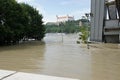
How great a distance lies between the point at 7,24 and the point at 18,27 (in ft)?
7.16

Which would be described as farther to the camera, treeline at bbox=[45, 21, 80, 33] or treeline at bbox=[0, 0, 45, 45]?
treeline at bbox=[45, 21, 80, 33]

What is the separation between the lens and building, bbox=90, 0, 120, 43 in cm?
3550

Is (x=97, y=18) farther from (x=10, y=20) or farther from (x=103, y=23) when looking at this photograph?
(x=10, y=20)

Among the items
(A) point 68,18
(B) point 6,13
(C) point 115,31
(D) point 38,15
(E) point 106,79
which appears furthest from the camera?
(A) point 68,18

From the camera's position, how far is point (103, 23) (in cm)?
3616

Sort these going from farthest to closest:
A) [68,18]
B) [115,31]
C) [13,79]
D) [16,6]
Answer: [68,18] < [115,31] < [16,6] < [13,79]

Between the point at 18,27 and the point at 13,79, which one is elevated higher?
the point at 18,27

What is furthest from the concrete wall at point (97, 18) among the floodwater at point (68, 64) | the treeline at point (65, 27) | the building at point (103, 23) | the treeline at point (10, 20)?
the treeline at point (65, 27)

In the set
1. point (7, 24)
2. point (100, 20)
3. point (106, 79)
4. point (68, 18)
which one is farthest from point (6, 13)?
point (68, 18)

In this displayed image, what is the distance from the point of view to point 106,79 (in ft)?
31.4

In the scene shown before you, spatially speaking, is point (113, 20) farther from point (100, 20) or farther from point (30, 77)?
point (30, 77)

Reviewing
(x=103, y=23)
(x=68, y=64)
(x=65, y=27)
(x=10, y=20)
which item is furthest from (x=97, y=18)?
(x=65, y=27)

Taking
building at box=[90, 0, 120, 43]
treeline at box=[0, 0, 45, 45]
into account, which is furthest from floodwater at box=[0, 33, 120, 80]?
building at box=[90, 0, 120, 43]

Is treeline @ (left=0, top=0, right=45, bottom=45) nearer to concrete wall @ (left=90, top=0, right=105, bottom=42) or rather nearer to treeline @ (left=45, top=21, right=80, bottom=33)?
concrete wall @ (left=90, top=0, right=105, bottom=42)
